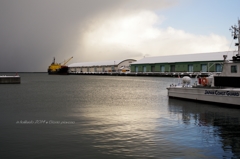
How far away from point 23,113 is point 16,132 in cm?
776

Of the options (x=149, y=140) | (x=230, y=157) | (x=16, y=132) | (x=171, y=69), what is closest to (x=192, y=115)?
(x=149, y=140)

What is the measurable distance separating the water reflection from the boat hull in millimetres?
701

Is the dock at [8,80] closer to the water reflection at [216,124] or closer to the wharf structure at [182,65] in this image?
the wharf structure at [182,65]

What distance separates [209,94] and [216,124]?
10044 millimetres

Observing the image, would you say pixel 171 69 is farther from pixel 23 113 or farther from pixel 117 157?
pixel 117 157

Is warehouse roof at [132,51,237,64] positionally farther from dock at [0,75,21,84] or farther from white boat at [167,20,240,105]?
white boat at [167,20,240,105]

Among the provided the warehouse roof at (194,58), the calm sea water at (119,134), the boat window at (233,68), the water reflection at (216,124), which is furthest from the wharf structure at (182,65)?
the calm sea water at (119,134)

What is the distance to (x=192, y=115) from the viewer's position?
2459 cm

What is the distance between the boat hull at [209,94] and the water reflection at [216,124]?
701mm

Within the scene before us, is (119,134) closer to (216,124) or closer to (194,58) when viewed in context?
(216,124)

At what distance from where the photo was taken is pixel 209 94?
98.9 ft

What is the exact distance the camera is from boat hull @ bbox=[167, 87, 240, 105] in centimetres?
2728

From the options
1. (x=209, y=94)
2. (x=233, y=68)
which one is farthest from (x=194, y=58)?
(x=233, y=68)

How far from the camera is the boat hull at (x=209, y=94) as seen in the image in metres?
27.3
